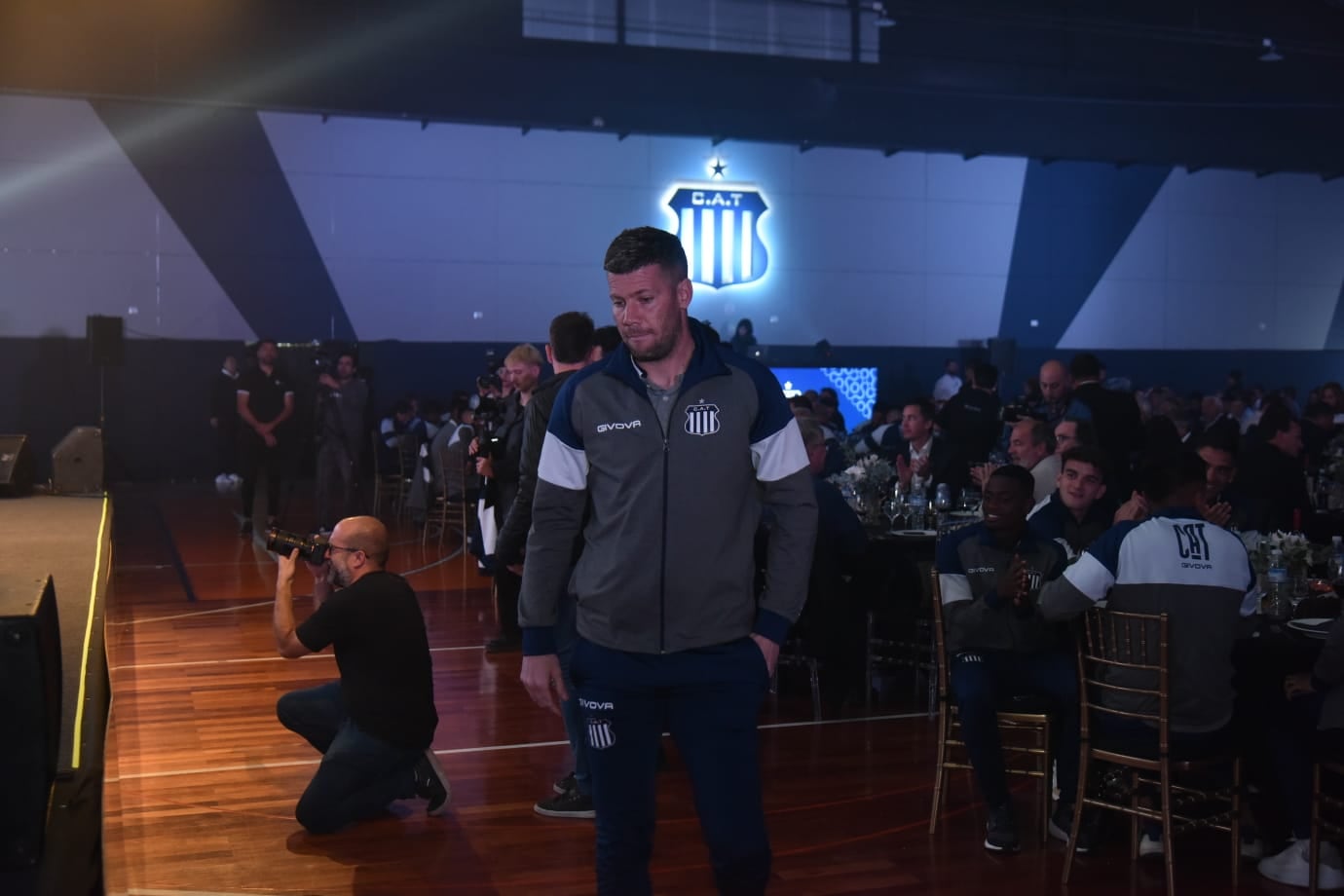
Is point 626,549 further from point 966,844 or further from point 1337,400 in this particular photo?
point 1337,400

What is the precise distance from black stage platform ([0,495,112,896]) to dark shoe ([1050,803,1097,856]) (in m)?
2.86

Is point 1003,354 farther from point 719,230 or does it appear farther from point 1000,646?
point 1000,646

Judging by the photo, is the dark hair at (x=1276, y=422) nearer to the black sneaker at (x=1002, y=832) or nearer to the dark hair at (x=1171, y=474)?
the dark hair at (x=1171, y=474)

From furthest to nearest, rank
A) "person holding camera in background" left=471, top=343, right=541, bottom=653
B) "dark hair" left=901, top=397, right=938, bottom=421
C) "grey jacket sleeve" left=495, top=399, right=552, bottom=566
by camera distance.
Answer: "dark hair" left=901, top=397, right=938, bottom=421, "person holding camera in background" left=471, top=343, right=541, bottom=653, "grey jacket sleeve" left=495, top=399, right=552, bottom=566

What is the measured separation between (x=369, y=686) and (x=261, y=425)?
731 cm

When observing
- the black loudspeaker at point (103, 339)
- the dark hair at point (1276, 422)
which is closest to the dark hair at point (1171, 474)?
the dark hair at point (1276, 422)

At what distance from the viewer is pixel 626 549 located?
8.73 ft

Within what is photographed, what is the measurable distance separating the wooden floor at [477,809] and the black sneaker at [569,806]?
0.04m

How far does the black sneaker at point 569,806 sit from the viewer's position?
4727mm

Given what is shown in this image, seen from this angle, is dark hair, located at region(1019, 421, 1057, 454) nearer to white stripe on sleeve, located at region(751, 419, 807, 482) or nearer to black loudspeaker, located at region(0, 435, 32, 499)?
white stripe on sleeve, located at region(751, 419, 807, 482)

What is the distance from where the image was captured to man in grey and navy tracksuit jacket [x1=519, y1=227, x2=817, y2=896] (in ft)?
8.68

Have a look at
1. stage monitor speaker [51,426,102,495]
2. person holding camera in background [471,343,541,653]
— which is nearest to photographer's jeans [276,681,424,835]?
person holding camera in background [471,343,541,653]

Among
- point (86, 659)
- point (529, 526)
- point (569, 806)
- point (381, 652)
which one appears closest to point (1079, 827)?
point (569, 806)

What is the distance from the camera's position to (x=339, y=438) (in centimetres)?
1142
